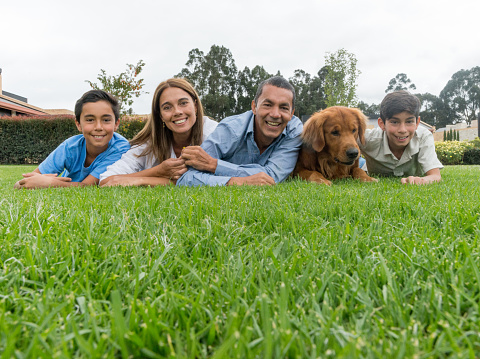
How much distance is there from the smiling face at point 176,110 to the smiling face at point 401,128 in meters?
2.50

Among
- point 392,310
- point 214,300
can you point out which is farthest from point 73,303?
point 392,310

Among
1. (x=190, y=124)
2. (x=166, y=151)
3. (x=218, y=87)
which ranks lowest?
(x=166, y=151)

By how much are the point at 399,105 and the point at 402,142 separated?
1.58ft

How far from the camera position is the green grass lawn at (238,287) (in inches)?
29.0

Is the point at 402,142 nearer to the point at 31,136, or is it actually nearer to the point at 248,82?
the point at 31,136

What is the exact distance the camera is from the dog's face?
377 cm

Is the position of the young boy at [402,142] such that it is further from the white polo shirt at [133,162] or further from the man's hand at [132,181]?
the man's hand at [132,181]

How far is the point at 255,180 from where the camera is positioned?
3.79m

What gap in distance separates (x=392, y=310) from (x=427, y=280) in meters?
0.24

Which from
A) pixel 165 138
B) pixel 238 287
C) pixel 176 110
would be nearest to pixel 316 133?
pixel 176 110

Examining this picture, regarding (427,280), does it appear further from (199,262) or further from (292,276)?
(199,262)

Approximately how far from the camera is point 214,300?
3.14 feet

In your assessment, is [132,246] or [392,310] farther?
[132,246]

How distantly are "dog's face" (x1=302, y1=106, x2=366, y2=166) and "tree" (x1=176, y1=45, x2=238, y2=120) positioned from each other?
99.9ft
